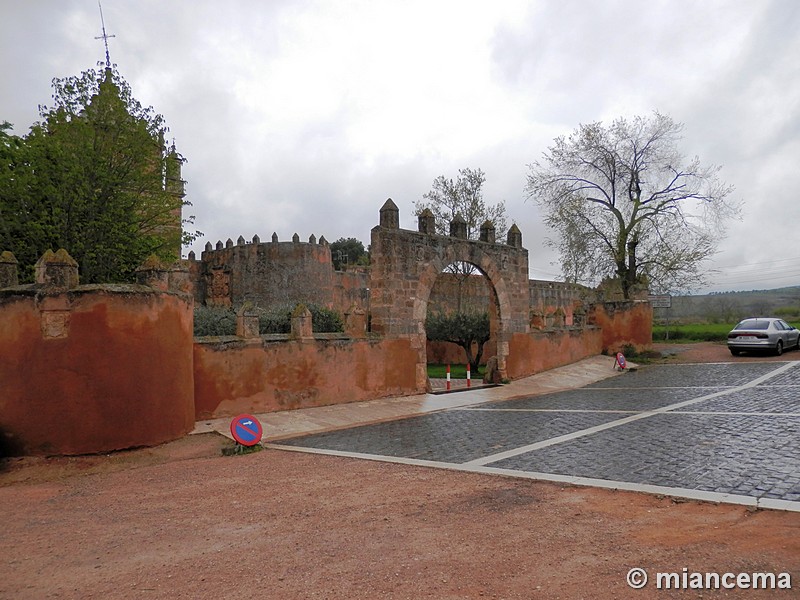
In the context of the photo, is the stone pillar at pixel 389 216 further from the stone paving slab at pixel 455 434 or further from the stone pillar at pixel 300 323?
the stone paving slab at pixel 455 434

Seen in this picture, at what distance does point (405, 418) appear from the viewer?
1229 centimetres

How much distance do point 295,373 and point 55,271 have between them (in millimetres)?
5074

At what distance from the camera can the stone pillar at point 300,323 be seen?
1252cm

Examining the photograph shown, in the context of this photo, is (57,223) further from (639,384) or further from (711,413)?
(639,384)

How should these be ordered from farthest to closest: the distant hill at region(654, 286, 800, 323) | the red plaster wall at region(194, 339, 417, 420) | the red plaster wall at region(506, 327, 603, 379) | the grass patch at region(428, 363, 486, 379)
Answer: the distant hill at region(654, 286, 800, 323), the grass patch at region(428, 363, 486, 379), the red plaster wall at region(506, 327, 603, 379), the red plaster wall at region(194, 339, 417, 420)

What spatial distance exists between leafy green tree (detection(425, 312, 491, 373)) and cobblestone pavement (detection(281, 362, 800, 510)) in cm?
608

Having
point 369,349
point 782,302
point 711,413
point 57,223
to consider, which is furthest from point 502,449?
point 782,302

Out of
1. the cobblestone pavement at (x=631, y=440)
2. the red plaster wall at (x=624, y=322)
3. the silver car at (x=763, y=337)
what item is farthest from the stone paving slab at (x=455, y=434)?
the silver car at (x=763, y=337)

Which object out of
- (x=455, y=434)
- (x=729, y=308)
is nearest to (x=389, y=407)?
(x=455, y=434)

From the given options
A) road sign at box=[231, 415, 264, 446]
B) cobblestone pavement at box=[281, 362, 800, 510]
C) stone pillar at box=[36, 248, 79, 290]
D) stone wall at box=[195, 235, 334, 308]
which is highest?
stone wall at box=[195, 235, 334, 308]

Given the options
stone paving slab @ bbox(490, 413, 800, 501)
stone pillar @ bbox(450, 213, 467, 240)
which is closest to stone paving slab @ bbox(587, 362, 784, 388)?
stone pillar @ bbox(450, 213, 467, 240)

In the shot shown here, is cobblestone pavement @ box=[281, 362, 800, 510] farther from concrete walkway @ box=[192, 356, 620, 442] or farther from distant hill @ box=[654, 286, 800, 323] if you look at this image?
distant hill @ box=[654, 286, 800, 323]

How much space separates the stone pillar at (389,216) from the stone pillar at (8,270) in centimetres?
819

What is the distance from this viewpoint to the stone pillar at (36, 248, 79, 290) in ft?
28.6
